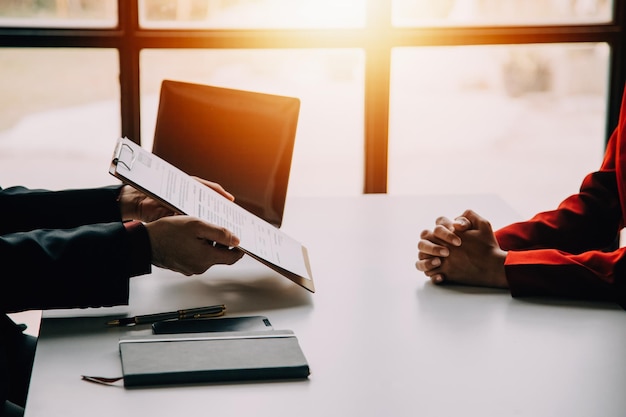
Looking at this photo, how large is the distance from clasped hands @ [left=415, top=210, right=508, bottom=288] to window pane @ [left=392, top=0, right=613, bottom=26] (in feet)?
3.83

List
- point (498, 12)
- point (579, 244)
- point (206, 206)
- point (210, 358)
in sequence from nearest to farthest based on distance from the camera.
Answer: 1. point (210, 358)
2. point (206, 206)
3. point (579, 244)
4. point (498, 12)

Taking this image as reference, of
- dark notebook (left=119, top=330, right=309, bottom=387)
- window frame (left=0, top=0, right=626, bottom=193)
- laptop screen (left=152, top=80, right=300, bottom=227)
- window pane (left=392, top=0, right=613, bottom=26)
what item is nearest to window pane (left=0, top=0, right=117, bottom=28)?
window frame (left=0, top=0, right=626, bottom=193)

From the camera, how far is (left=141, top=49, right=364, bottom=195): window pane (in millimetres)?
2506

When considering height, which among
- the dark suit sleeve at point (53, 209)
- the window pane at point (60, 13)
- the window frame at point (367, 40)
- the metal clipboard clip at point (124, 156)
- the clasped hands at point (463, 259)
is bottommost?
the clasped hands at point (463, 259)

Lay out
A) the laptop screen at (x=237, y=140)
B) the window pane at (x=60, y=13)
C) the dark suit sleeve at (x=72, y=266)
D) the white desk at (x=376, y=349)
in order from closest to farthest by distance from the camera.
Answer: the white desk at (x=376, y=349) → the dark suit sleeve at (x=72, y=266) → the laptop screen at (x=237, y=140) → the window pane at (x=60, y=13)

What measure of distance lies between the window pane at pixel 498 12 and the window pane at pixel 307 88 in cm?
21

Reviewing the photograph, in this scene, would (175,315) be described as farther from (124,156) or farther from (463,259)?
(463,259)

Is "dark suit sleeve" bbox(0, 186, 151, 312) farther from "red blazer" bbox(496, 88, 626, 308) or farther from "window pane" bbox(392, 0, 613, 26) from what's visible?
"window pane" bbox(392, 0, 613, 26)

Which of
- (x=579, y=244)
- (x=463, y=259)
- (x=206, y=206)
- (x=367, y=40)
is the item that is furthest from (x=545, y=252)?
(x=367, y=40)

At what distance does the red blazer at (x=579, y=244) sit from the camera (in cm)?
141

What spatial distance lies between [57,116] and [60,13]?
0.31 meters

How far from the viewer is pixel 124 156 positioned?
1.34 metres

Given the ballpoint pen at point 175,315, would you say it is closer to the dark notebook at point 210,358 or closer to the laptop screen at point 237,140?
the dark notebook at point 210,358

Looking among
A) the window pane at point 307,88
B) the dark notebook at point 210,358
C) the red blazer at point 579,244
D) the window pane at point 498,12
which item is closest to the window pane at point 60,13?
the window pane at point 307,88
